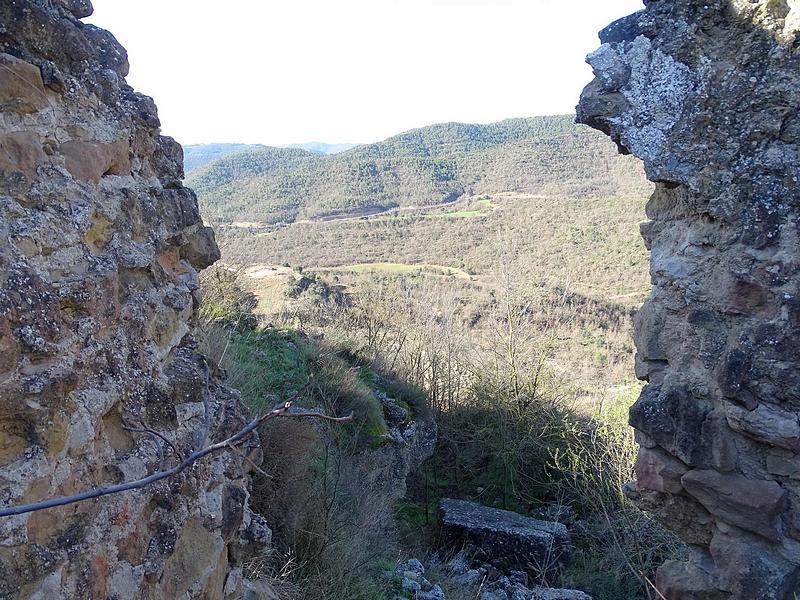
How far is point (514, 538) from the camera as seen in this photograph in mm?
6203

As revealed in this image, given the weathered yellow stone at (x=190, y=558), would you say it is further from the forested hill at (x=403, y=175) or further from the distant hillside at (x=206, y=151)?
the distant hillside at (x=206, y=151)

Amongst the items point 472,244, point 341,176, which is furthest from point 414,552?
point 341,176

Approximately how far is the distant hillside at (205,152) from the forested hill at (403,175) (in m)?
2.08

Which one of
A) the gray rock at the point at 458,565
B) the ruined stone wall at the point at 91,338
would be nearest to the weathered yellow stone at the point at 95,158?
the ruined stone wall at the point at 91,338

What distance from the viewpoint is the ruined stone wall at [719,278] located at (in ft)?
6.82

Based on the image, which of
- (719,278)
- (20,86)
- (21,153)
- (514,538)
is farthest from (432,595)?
(20,86)

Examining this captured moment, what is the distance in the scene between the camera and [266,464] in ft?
14.6

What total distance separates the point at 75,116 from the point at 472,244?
28.4 meters

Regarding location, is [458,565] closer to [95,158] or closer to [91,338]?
[91,338]

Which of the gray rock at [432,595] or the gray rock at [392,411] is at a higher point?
the gray rock at [432,595]

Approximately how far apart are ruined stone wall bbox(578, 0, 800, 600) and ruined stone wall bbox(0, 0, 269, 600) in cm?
158

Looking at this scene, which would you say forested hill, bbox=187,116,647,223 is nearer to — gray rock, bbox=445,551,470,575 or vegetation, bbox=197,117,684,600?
vegetation, bbox=197,117,684,600

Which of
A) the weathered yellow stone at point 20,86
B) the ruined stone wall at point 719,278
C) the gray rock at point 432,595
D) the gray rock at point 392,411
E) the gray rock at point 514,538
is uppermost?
the weathered yellow stone at point 20,86

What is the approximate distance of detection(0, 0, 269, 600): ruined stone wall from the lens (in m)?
1.49
